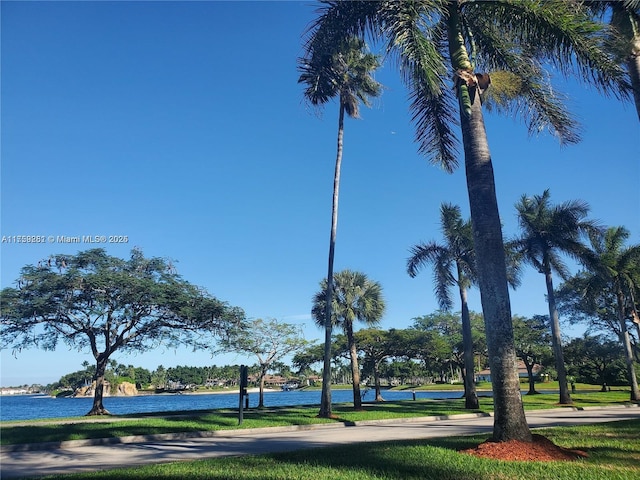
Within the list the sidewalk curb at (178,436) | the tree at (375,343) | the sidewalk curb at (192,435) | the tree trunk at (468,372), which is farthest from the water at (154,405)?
the sidewalk curb at (178,436)

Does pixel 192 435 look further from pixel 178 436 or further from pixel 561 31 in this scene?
pixel 561 31

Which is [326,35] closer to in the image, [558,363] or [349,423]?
[349,423]

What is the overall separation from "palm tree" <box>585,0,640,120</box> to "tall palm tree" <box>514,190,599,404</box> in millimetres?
19039

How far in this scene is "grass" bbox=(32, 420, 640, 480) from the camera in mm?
6906

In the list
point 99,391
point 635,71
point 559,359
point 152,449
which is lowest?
point 152,449

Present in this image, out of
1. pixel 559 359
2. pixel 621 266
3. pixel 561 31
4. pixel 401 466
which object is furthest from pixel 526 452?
pixel 621 266

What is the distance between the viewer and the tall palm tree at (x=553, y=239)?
30016mm

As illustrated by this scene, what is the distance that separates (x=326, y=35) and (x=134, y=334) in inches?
941

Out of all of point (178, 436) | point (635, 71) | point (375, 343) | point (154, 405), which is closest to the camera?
point (635, 71)

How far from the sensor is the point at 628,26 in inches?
515

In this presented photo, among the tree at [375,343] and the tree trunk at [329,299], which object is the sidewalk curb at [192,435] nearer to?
the tree trunk at [329,299]

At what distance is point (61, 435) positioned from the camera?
46.9ft

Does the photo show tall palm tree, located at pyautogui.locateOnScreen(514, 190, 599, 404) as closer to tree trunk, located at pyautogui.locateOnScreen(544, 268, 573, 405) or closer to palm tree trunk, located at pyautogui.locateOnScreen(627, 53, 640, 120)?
tree trunk, located at pyautogui.locateOnScreen(544, 268, 573, 405)

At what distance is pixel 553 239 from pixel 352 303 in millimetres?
14275
